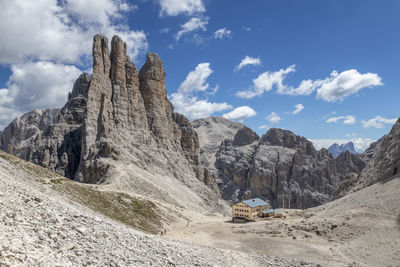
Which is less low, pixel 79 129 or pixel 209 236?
pixel 79 129

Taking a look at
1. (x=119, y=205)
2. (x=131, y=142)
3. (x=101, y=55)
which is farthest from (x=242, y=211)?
(x=101, y=55)

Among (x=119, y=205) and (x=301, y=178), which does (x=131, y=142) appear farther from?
(x=301, y=178)

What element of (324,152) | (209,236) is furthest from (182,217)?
(324,152)

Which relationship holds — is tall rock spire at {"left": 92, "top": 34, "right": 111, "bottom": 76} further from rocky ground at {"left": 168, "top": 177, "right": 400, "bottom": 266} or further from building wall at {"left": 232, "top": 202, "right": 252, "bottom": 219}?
rocky ground at {"left": 168, "top": 177, "right": 400, "bottom": 266}

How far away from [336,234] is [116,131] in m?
77.0

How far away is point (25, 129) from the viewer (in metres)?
199

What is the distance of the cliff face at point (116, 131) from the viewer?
88062 millimetres

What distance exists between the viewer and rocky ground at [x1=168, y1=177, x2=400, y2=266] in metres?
38.5

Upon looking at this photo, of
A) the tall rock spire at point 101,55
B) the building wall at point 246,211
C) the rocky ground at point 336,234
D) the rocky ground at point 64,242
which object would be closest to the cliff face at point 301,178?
the building wall at point 246,211

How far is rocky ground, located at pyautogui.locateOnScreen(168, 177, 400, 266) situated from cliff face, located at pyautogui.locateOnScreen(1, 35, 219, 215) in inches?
1437

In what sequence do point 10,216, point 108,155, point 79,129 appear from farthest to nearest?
point 79,129 < point 108,155 < point 10,216

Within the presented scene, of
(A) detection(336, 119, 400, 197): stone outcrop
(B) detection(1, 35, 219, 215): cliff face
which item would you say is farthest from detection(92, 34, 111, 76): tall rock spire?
(A) detection(336, 119, 400, 197): stone outcrop

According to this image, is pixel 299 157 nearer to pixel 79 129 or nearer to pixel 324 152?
pixel 324 152

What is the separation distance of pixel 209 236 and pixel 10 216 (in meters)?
43.2
